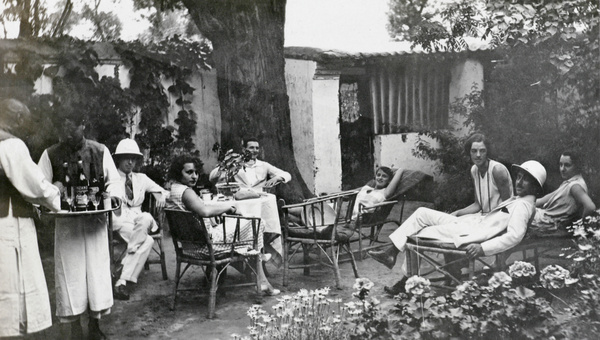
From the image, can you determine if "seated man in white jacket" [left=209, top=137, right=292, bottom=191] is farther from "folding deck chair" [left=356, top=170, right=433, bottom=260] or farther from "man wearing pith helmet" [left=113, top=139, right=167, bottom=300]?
Result: "folding deck chair" [left=356, top=170, right=433, bottom=260]

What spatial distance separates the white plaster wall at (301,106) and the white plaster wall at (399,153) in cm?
45

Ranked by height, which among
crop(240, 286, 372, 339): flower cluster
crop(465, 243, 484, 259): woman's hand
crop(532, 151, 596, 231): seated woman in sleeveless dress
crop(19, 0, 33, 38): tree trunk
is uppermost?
crop(19, 0, 33, 38): tree trunk

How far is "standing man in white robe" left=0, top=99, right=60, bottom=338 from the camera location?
3629mm

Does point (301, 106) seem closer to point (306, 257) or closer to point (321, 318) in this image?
point (306, 257)

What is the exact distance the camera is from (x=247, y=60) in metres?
4.35

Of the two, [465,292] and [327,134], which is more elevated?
[327,134]

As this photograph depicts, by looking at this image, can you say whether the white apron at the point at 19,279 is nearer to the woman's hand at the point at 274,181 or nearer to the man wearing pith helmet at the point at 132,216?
the man wearing pith helmet at the point at 132,216

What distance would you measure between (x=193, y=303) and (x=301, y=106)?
153cm

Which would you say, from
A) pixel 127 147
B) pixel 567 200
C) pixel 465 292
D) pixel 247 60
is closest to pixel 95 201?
pixel 127 147

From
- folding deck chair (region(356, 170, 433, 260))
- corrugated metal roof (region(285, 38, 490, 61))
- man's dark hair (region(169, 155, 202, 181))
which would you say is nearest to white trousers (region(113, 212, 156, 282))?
man's dark hair (region(169, 155, 202, 181))

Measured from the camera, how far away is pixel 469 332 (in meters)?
3.92

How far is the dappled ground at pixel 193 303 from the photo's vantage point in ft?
13.7

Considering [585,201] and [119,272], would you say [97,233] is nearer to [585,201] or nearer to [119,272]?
[119,272]

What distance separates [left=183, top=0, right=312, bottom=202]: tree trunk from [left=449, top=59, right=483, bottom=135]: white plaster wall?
113 centimetres
